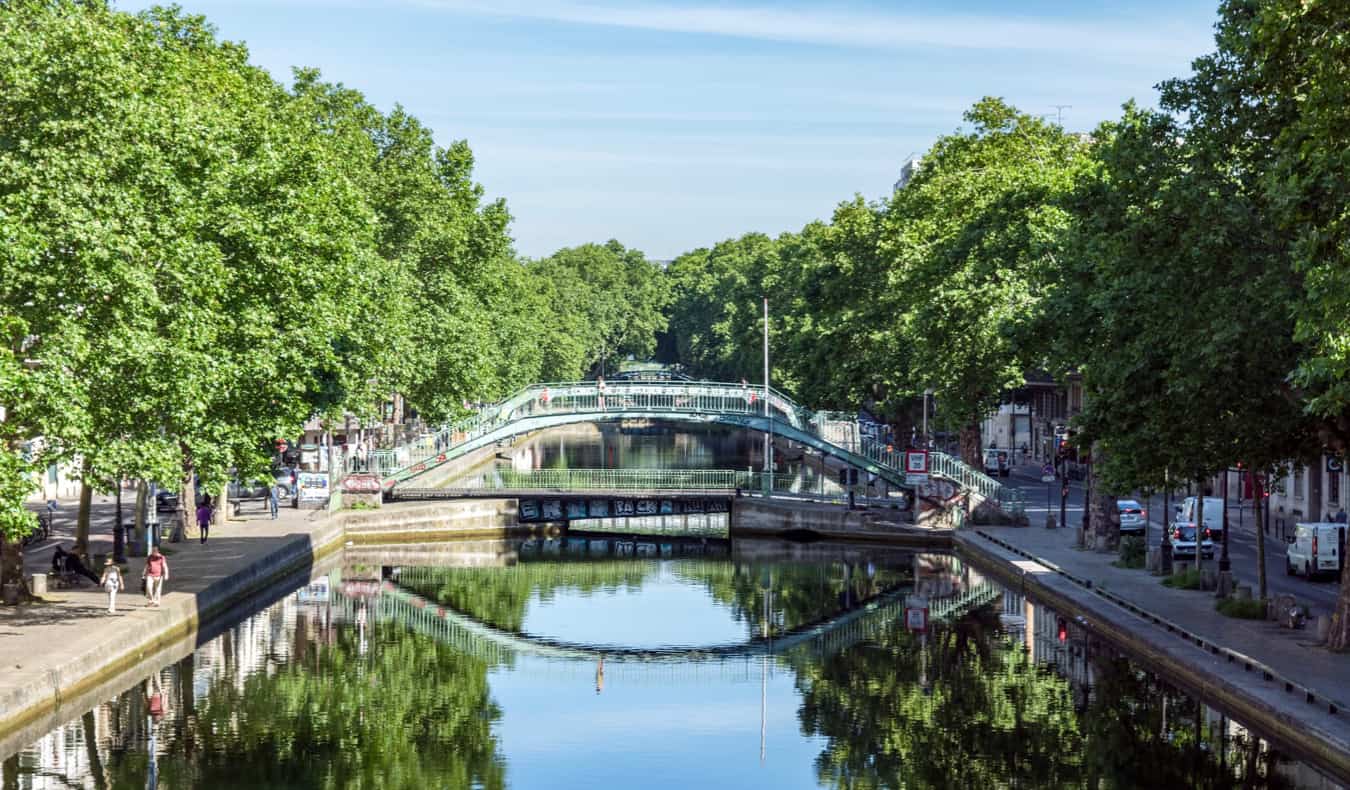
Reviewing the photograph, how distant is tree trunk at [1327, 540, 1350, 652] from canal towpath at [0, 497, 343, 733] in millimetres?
25176

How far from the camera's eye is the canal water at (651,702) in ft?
101

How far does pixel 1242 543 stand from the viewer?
63.4 m

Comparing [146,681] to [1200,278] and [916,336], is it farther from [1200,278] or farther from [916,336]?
[916,336]

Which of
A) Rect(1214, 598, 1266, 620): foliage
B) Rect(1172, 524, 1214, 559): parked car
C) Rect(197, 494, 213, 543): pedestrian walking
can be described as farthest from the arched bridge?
Rect(1214, 598, 1266, 620): foliage

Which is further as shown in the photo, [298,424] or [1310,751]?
[298,424]

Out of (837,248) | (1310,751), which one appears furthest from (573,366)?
(1310,751)

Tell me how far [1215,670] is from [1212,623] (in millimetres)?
6489

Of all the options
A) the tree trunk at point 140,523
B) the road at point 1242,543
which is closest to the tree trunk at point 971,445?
the road at point 1242,543

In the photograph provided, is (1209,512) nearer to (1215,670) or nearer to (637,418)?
(637,418)

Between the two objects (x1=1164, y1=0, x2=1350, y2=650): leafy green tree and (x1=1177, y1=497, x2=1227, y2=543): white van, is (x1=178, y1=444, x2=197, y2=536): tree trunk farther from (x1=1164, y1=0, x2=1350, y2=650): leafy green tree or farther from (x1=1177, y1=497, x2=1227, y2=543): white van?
(x1=1164, y1=0, x2=1350, y2=650): leafy green tree

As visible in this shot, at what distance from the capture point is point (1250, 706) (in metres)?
31.9

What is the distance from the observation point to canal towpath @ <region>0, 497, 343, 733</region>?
32.7 meters

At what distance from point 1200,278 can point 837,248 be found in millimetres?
59226

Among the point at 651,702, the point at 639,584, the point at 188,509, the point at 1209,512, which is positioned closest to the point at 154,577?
the point at 651,702
